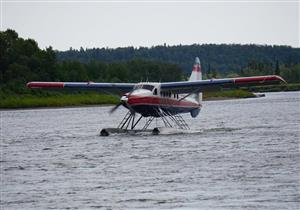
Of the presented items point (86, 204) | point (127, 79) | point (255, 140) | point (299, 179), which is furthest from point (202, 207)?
point (127, 79)

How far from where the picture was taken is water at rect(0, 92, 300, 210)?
1525 cm

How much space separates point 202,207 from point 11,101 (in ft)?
197

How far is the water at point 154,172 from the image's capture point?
1525 cm

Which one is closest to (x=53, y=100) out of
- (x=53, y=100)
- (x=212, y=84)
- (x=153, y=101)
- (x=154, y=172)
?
(x=53, y=100)

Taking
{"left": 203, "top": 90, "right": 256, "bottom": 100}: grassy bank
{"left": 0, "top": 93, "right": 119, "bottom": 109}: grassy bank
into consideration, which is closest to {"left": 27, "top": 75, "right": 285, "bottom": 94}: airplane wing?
{"left": 0, "top": 93, "right": 119, "bottom": 109}: grassy bank

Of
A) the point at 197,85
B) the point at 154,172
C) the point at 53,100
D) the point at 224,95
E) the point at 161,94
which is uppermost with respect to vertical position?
the point at 197,85

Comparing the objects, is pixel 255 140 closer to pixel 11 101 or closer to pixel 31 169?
pixel 31 169

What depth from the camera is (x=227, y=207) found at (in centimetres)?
1440

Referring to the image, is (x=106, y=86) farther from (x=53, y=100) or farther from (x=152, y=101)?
(x=53, y=100)

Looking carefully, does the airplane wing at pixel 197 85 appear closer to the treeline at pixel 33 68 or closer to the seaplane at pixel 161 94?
the seaplane at pixel 161 94

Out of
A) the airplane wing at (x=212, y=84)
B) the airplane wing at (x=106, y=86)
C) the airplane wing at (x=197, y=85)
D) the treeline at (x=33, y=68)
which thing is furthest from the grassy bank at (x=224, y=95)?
the airplane wing at (x=212, y=84)

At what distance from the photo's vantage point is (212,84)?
32531 millimetres

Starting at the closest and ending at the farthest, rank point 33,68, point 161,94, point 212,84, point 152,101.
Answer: point 152,101, point 161,94, point 212,84, point 33,68

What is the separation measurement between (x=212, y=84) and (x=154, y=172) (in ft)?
44.4
